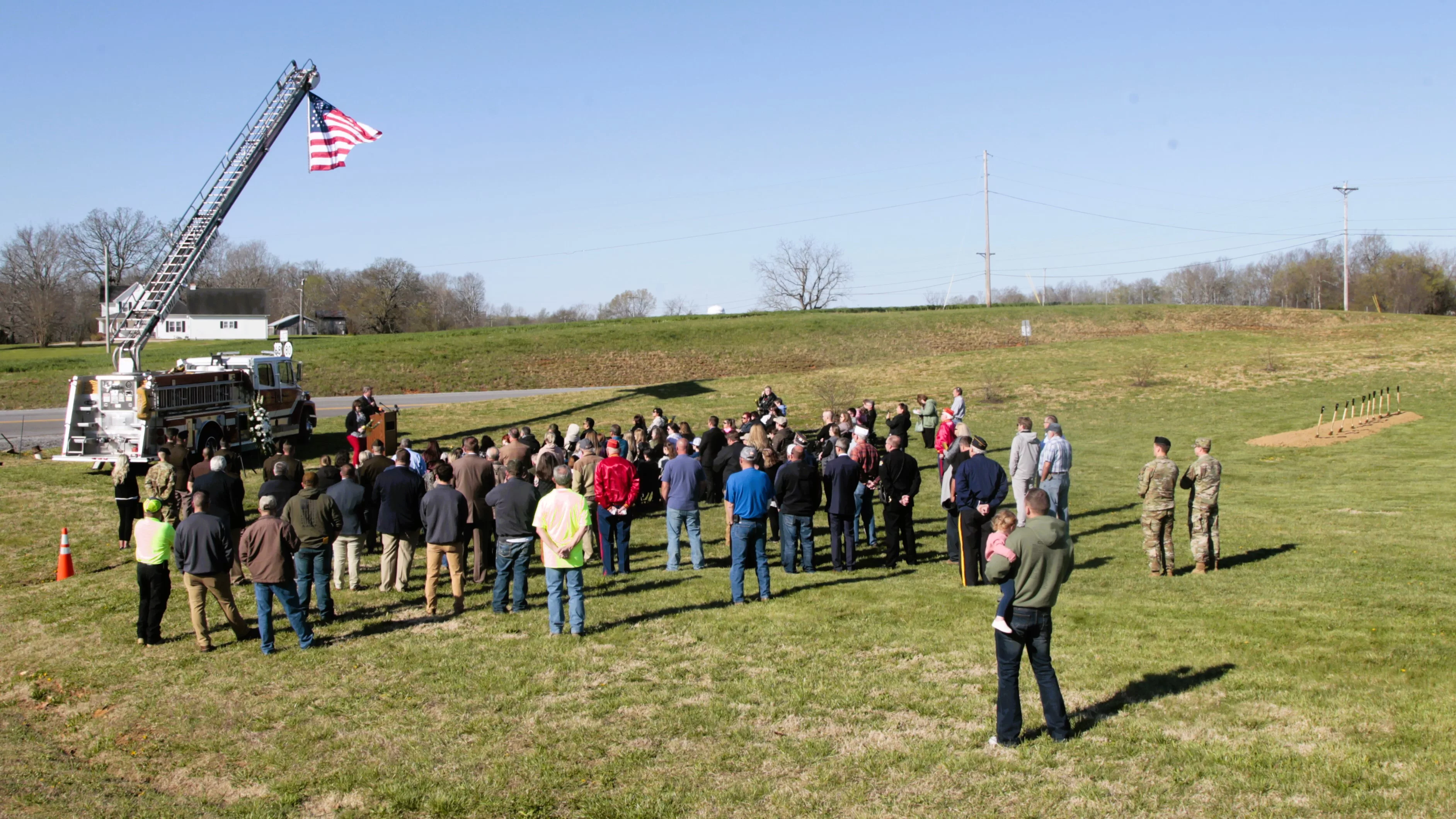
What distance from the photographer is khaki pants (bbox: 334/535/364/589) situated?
12.5 meters

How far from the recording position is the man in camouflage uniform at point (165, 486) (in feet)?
46.8

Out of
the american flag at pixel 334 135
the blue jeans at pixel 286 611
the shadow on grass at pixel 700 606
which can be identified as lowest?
the shadow on grass at pixel 700 606

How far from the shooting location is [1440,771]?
6.22m

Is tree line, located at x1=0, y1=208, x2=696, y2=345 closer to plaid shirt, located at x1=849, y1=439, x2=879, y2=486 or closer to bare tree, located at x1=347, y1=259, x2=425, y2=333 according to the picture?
bare tree, located at x1=347, y1=259, x2=425, y2=333

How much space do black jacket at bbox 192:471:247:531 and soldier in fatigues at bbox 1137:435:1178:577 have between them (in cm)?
1139

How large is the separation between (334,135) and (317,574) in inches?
690

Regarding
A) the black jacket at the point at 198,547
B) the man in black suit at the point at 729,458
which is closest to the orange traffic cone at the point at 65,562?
the black jacket at the point at 198,547

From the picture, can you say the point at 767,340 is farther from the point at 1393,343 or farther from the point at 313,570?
the point at 313,570

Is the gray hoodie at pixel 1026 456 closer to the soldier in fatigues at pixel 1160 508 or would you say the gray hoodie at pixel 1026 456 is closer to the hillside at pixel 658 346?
the soldier in fatigues at pixel 1160 508

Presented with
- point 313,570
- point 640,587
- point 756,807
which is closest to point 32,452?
point 313,570

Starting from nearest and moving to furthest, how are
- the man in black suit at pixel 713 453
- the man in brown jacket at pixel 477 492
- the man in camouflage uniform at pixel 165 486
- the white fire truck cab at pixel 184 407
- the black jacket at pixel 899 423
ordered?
the man in brown jacket at pixel 477 492 < the man in camouflage uniform at pixel 165 486 < the man in black suit at pixel 713 453 < the black jacket at pixel 899 423 < the white fire truck cab at pixel 184 407

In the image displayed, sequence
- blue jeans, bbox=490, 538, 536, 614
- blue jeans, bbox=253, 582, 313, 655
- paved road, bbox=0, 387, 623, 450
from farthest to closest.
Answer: paved road, bbox=0, 387, 623, 450, blue jeans, bbox=490, 538, 536, 614, blue jeans, bbox=253, 582, 313, 655

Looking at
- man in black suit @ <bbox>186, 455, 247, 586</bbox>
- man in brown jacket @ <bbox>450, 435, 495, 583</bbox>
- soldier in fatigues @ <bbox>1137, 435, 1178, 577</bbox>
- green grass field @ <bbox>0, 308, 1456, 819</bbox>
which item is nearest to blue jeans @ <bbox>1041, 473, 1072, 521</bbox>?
green grass field @ <bbox>0, 308, 1456, 819</bbox>

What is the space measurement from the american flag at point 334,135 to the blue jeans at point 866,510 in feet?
57.1
